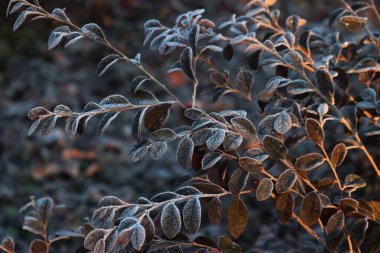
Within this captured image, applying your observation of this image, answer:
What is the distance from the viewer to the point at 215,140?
4.19ft

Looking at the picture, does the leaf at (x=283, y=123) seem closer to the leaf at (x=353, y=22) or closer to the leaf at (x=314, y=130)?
the leaf at (x=314, y=130)

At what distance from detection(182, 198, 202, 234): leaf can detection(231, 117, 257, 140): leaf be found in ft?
0.63

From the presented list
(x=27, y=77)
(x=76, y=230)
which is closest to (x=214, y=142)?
(x=76, y=230)

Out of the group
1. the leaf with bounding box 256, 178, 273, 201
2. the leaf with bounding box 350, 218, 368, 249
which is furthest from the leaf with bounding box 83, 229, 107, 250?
the leaf with bounding box 350, 218, 368, 249

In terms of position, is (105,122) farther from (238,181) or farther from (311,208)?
(311,208)

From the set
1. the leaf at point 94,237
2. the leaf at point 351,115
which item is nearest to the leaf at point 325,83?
the leaf at point 351,115

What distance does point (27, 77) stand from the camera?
352 centimetres

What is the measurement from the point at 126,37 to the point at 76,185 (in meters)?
1.32

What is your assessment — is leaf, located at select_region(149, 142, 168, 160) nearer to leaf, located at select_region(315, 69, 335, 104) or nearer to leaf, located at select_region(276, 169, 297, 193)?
leaf, located at select_region(276, 169, 297, 193)

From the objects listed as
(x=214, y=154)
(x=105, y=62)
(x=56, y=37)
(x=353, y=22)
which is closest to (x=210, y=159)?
(x=214, y=154)

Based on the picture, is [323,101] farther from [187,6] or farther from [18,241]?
[187,6]

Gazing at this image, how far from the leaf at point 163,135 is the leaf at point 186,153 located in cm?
3

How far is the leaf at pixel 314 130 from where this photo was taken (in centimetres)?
135

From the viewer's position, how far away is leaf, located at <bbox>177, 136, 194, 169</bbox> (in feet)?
4.28
